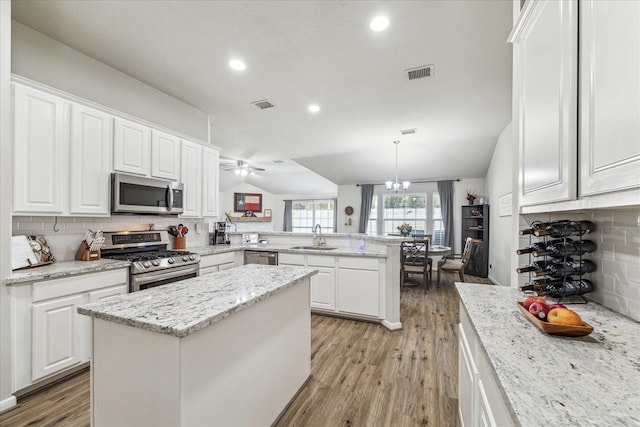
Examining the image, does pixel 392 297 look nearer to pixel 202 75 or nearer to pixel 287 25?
pixel 287 25

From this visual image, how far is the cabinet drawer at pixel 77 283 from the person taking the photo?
201 centimetres

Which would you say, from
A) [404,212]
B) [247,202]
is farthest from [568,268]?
[247,202]

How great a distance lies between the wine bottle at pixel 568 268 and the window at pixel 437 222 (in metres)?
6.46

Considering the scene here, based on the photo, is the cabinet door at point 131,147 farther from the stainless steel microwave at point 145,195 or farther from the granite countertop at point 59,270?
the granite countertop at point 59,270

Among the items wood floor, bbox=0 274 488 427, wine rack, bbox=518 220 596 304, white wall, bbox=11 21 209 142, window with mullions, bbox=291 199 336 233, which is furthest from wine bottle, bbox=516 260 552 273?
window with mullions, bbox=291 199 336 233

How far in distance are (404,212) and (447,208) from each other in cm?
118

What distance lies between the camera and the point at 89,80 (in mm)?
2734

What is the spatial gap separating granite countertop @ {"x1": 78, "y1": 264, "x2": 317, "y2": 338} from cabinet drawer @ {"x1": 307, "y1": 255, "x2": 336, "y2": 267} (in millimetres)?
1779

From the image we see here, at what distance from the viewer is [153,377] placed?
112cm

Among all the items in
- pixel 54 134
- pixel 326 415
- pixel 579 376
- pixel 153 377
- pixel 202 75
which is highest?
pixel 202 75

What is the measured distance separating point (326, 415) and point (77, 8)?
341cm

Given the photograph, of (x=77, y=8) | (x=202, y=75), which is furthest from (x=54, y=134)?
(x=202, y=75)

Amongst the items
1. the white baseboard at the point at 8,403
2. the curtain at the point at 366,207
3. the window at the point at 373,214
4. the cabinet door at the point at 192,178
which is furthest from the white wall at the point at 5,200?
the window at the point at 373,214

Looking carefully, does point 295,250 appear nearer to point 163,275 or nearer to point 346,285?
point 346,285
